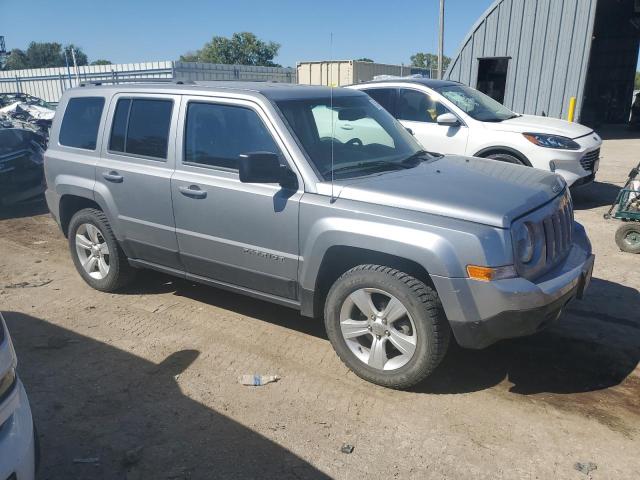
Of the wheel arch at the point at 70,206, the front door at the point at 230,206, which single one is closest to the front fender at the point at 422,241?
the front door at the point at 230,206

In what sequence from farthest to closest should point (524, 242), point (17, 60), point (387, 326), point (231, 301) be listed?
point (17, 60) → point (231, 301) → point (387, 326) → point (524, 242)

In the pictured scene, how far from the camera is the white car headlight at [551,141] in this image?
7574 mm

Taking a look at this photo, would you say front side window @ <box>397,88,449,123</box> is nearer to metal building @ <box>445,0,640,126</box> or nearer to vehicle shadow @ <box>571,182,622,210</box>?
vehicle shadow @ <box>571,182,622,210</box>

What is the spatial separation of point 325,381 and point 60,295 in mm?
3094

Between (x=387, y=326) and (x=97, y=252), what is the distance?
10.4 feet

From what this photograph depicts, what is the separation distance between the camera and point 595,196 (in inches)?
358

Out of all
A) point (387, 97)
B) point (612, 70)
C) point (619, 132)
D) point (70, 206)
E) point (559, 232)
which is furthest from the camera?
point (612, 70)

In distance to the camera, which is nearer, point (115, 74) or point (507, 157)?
point (507, 157)

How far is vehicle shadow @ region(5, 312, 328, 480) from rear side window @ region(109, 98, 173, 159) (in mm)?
1686

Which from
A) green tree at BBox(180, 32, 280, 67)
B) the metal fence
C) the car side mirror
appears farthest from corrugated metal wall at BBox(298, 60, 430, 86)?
green tree at BBox(180, 32, 280, 67)

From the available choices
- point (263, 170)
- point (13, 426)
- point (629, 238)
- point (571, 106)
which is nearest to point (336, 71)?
point (571, 106)

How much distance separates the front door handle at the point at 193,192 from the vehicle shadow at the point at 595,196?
6385 mm

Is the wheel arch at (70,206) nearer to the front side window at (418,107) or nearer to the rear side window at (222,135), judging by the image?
the rear side window at (222,135)

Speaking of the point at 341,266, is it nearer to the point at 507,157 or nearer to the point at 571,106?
the point at 507,157
